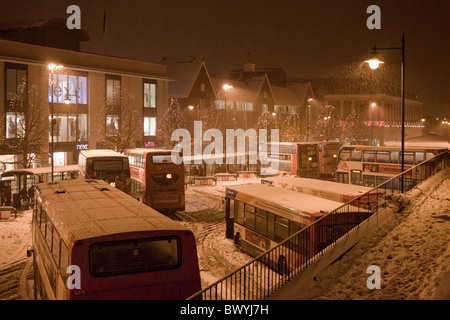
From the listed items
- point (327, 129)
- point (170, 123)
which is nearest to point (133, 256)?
point (170, 123)

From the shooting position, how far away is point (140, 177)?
2217 cm

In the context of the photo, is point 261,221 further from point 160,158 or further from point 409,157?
point 409,157

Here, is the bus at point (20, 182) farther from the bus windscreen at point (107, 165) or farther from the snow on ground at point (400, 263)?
the snow on ground at point (400, 263)

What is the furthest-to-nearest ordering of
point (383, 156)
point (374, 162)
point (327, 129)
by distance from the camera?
point (327, 129)
point (374, 162)
point (383, 156)

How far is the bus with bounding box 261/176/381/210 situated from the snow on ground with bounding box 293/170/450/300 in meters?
1.08

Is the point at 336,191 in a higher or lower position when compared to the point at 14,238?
higher

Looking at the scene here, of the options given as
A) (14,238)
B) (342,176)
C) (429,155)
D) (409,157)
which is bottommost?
(14,238)

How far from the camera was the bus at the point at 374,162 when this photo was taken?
2351 cm

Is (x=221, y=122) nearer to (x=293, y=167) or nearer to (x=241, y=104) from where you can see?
(x=241, y=104)

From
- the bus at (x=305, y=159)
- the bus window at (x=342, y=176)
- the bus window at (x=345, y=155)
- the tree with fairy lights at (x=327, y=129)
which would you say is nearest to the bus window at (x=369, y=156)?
the bus window at (x=345, y=155)

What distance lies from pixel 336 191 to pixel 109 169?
10980 millimetres

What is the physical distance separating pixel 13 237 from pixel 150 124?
3273 cm

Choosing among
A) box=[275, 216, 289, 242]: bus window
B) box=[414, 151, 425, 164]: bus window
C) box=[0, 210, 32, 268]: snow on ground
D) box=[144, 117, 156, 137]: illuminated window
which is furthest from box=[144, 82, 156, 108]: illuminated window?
box=[275, 216, 289, 242]: bus window

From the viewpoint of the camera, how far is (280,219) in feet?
41.6
